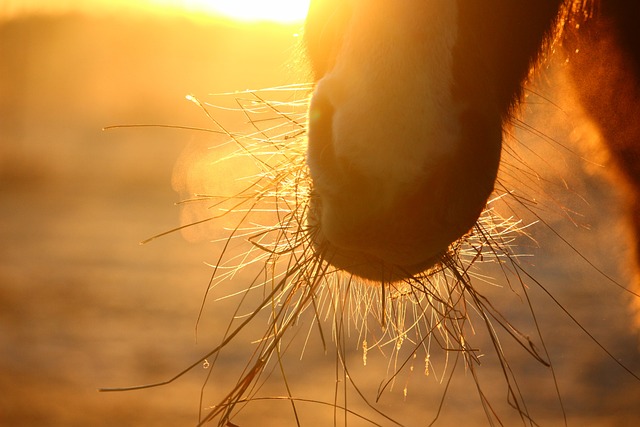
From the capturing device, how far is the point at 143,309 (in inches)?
195

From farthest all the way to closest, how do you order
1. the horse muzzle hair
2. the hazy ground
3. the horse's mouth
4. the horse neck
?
the hazy ground < the horse's mouth < the horse neck < the horse muzzle hair

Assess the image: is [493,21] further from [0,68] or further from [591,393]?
[0,68]

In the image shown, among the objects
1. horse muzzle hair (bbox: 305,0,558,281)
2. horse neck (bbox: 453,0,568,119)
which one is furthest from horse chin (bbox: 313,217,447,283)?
horse neck (bbox: 453,0,568,119)

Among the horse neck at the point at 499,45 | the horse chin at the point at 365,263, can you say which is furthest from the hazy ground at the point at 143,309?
the horse chin at the point at 365,263

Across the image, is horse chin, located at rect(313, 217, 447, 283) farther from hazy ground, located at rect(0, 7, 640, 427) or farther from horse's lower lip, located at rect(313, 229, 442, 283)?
hazy ground, located at rect(0, 7, 640, 427)

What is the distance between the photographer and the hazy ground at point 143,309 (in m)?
3.81

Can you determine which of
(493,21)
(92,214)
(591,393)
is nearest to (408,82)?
(493,21)

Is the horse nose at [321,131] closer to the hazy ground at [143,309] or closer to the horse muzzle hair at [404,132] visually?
the horse muzzle hair at [404,132]

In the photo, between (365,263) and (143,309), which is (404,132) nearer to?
(365,263)

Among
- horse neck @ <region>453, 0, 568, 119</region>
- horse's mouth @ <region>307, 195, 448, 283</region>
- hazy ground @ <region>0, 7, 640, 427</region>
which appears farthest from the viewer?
hazy ground @ <region>0, 7, 640, 427</region>

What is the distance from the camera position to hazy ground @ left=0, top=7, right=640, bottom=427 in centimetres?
381

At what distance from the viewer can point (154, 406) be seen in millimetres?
3846

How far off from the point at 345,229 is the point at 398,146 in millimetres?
213

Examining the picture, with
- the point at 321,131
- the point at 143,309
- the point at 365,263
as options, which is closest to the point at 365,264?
the point at 365,263
